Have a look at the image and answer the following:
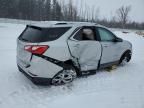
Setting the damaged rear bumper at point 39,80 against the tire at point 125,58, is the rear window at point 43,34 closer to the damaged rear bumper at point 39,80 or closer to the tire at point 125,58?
the damaged rear bumper at point 39,80

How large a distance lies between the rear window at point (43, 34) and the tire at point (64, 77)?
96 centimetres

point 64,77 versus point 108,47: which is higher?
point 108,47

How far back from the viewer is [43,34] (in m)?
5.29

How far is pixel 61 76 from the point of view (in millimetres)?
5570

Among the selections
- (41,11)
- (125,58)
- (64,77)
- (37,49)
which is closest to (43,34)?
(37,49)

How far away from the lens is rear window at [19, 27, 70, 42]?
5.28 metres

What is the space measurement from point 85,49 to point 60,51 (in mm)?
935

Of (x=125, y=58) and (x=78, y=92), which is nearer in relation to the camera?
(x=78, y=92)

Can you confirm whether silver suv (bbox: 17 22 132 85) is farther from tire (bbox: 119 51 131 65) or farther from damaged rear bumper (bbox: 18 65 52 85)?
tire (bbox: 119 51 131 65)

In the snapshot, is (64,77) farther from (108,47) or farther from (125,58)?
(125,58)

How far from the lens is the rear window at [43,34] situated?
5.28 meters

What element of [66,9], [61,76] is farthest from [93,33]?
[66,9]

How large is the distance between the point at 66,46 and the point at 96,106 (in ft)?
5.79

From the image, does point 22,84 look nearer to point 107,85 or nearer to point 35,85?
point 35,85
